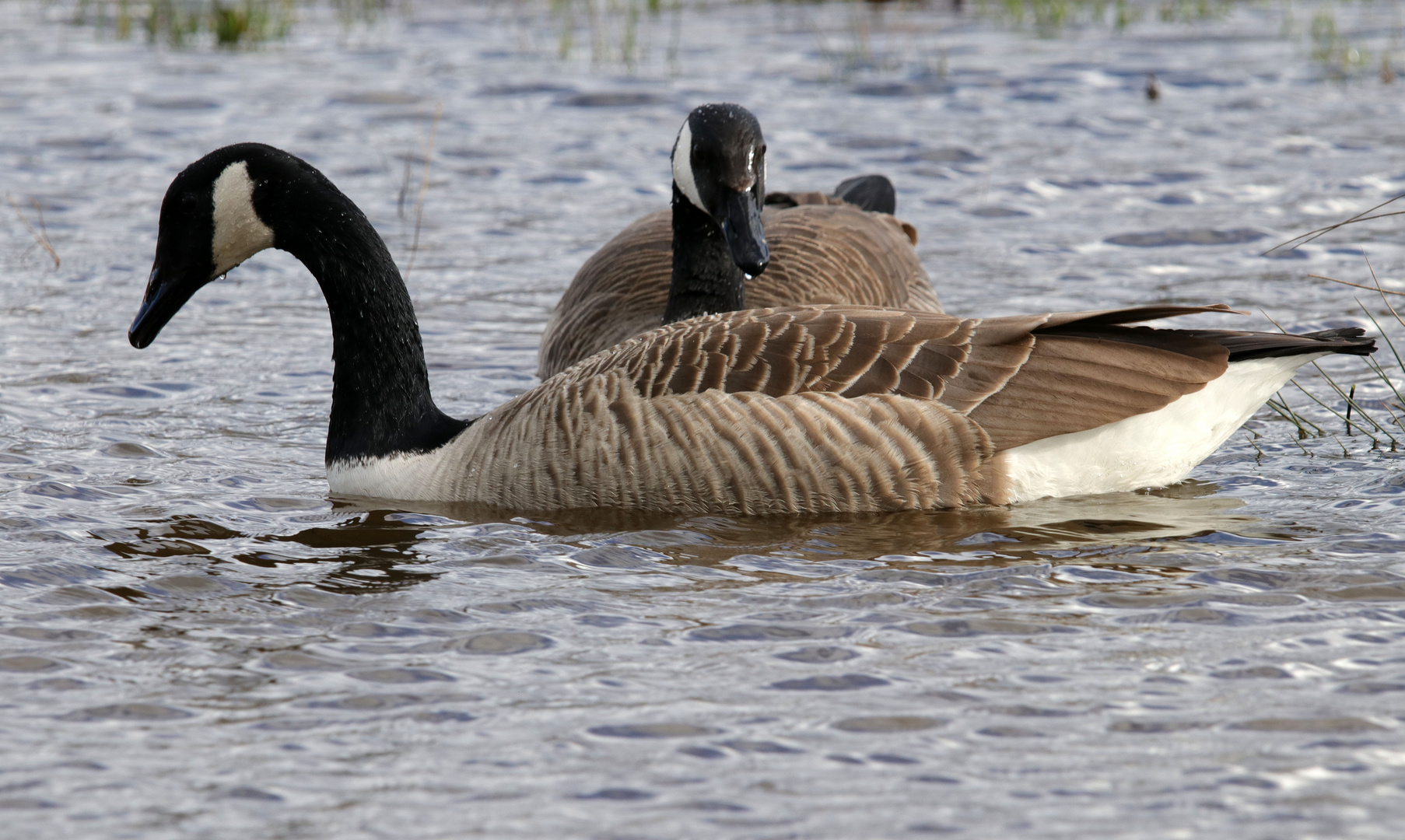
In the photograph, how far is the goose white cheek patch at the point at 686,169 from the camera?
26.9 ft

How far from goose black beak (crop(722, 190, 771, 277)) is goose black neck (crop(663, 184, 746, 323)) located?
0.33 meters

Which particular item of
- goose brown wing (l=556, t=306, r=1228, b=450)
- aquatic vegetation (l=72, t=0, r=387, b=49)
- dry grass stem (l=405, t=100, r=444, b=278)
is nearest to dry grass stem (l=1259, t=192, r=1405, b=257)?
goose brown wing (l=556, t=306, r=1228, b=450)

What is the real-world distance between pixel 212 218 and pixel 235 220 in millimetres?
99

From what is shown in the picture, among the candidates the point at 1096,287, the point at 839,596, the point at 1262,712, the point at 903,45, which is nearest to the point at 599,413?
the point at 839,596

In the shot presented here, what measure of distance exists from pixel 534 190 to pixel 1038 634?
27.8ft

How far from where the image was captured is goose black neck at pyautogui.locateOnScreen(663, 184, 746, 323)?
8.44 meters

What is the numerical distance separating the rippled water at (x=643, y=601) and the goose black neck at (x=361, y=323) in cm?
39

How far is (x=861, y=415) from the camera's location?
6801 millimetres

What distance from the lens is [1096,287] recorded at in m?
10.7

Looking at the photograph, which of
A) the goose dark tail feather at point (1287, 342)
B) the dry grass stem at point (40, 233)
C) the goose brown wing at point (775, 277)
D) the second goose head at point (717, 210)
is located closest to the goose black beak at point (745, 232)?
the second goose head at point (717, 210)

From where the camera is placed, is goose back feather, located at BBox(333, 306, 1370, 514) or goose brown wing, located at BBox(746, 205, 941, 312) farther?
goose brown wing, located at BBox(746, 205, 941, 312)

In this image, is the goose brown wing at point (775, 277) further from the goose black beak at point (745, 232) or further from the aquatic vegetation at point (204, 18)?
the aquatic vegetation at point (204, 18)

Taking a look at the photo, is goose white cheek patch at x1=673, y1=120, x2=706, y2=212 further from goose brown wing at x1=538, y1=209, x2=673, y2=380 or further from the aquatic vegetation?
the aquatic vegetation

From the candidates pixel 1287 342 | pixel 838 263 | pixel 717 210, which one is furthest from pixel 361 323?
pixel 1287 342
